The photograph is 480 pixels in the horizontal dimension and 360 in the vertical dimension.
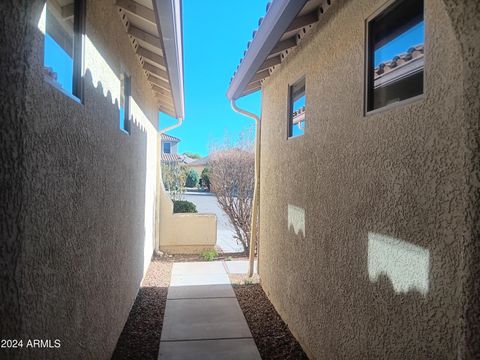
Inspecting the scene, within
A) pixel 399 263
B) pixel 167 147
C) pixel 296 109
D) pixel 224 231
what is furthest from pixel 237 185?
pixel 167 147

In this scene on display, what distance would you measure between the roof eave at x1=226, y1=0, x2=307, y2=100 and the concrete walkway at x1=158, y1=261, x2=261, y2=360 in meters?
3.88

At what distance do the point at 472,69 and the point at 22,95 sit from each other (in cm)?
188

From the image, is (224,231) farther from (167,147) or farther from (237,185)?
(167,147)

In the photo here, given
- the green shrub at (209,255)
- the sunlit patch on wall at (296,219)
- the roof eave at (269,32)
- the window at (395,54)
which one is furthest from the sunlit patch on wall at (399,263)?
the green shrub at (209,255)

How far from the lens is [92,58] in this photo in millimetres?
3424

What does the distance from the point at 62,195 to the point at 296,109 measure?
4369 mm

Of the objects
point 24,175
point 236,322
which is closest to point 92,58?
point 24,175

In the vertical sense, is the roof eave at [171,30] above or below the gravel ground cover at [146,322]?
above

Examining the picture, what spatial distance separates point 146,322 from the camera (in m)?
5.88

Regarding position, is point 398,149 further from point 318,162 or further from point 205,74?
point 205,74

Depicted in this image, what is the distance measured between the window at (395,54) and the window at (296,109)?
7.49ft

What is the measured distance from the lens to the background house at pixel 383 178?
202cm

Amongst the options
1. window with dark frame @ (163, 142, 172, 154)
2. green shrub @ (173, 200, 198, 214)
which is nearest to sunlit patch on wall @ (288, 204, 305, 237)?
green shrub @ (173, 200, 198, 214)

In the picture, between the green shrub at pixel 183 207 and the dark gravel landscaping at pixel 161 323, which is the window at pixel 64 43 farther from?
the green shrub at pixel 183 207
